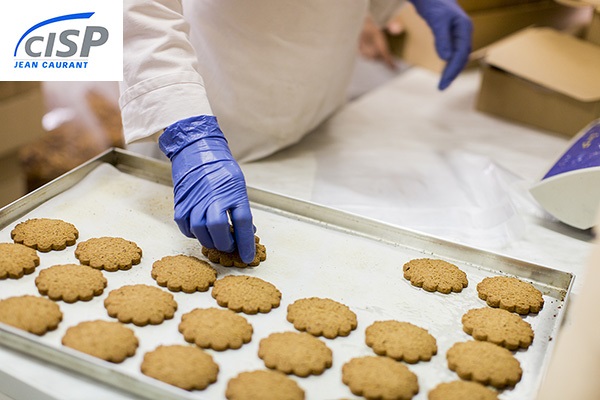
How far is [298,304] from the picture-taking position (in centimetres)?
135

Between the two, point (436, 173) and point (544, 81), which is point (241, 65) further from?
point (544, 81)

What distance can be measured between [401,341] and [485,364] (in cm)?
16

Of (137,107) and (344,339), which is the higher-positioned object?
(137,107)

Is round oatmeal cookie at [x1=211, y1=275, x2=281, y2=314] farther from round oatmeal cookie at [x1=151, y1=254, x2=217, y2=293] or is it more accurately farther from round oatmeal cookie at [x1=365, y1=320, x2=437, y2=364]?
round oatmeal cookie at [x1=365, y1=320, x2=437, y2=364]

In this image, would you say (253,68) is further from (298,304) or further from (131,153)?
(298,304)

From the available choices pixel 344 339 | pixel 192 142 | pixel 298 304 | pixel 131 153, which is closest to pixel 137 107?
pixel 192 142

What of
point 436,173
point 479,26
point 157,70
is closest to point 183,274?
point 157,70

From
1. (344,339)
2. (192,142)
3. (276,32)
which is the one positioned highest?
(276,32)

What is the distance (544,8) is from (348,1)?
4.95 feet

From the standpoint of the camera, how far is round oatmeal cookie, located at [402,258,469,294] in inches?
57.3

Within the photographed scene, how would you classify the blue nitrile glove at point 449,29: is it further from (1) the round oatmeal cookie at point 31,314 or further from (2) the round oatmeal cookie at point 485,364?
(1) the round oatmeal cookie at point 31,314

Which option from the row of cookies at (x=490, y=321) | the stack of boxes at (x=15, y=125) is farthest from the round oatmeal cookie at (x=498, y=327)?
the stack of boxes at (x=15, y=125)

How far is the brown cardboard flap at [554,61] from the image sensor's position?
2.26m

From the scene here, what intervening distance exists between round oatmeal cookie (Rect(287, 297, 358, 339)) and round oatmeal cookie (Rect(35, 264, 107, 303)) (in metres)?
0.41
